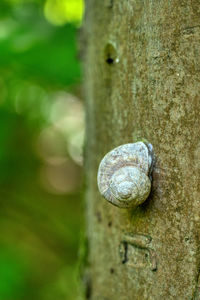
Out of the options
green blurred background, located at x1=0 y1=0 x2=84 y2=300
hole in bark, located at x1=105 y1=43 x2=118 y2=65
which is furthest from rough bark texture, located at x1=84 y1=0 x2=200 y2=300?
green blurred background, located at x1=0 y1=0 x2=84 y2=300

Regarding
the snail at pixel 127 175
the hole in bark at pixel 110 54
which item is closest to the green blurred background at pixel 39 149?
the hole in bark at pixel 110 54

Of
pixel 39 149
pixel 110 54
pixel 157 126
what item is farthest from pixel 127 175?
pixel 39 149

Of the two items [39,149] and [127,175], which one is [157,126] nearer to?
[127,175]

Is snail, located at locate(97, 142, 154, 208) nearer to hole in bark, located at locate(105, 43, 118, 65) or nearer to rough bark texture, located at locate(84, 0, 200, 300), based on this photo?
rough bark texture, located at locate(84, 0, 200, 300)

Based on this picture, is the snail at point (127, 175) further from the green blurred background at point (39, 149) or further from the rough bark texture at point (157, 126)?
the green blurred background at point (39, 149)

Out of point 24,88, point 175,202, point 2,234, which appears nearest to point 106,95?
point 175,202

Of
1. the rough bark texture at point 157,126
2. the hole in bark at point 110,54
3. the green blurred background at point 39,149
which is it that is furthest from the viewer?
the green blurred background at point 39,149
